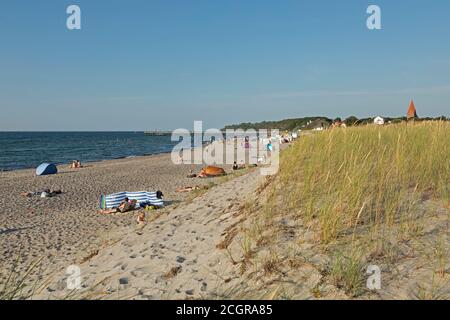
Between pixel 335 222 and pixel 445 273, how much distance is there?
3.40 feet

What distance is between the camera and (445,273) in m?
2.63

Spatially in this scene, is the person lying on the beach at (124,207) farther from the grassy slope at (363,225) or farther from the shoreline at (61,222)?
the grassy slope at (363,225)

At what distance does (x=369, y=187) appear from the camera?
4.18 metres

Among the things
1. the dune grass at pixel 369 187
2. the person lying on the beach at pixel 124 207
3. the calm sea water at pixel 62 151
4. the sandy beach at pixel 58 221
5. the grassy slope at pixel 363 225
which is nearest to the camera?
the grassy slope at pixel 363 225

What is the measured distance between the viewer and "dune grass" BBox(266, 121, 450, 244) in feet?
11.8

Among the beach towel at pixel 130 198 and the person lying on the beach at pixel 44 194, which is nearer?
the beach towel at pixel 130 198

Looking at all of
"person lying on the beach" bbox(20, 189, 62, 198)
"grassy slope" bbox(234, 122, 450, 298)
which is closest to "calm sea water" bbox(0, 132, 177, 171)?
"person lying on the beach" bbox(20, 189, 62, 198)

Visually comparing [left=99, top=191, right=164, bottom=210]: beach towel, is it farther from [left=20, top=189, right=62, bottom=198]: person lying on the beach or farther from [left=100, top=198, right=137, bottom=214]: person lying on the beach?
→ [left=20, top=189, right=62, bottom=198]: person lying on the beach

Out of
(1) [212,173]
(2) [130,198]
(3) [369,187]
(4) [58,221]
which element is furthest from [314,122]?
(3) [369,187]

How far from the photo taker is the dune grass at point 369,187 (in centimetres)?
358

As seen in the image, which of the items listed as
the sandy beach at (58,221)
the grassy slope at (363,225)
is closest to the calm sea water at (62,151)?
the sandy beach at (58,221)

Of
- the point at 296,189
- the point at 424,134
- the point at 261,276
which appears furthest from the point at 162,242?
the point at 424,134

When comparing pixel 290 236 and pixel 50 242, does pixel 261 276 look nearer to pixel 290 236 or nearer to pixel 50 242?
pixel 290 236

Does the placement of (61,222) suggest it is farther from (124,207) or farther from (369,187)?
(369,187)
